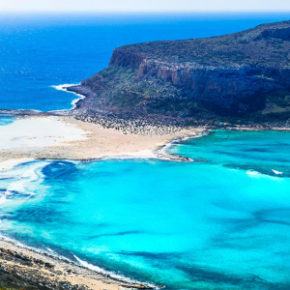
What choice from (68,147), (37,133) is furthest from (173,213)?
(37,133)

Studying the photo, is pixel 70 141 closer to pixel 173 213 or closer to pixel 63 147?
pixel 63 147

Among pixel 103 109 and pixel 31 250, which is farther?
pixel 103 109

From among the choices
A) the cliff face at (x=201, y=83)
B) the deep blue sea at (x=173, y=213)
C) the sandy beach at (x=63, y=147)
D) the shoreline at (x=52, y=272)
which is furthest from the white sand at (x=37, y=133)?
the shoreline at (x=52, y=272)

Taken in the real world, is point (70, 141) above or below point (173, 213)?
above

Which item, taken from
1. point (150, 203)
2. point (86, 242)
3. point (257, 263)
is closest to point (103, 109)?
point (150, 203)

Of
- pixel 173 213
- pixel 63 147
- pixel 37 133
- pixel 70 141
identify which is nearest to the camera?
pixel 173 213

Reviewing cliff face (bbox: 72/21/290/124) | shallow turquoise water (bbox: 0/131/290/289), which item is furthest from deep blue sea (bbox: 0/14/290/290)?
cliff face (bbox: 72/21/290/124)

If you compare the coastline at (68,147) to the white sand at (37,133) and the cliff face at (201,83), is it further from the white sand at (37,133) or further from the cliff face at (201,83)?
the cliff face at (201,83)

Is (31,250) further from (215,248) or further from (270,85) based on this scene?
(270,85)
